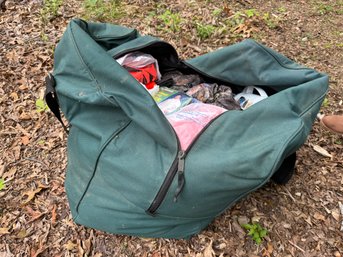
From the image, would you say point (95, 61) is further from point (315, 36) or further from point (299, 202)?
point (315, 36)

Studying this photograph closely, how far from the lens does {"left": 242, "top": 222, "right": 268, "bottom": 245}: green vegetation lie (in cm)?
165

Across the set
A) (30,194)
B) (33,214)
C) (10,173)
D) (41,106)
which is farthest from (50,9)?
(33,214)

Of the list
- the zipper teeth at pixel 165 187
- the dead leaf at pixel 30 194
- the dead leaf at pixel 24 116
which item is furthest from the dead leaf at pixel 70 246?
the dead leaf at pixel 24 116

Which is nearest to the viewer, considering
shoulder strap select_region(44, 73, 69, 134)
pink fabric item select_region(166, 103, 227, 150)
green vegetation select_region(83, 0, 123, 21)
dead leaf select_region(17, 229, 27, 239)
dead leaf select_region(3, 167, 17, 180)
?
pink fabric item select_region(166, 103, 227, 150)

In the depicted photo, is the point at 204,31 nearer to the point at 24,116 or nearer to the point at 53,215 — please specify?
the point at 24,116

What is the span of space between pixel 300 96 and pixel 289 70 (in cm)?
27

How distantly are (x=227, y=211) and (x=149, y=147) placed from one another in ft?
2.06

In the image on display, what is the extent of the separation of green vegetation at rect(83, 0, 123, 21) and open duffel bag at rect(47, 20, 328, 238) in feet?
4.80

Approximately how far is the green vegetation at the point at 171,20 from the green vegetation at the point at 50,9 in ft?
3.10

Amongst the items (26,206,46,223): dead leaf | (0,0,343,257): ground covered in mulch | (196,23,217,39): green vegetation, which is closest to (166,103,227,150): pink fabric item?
(0,0,343,257): ground covered in mulch

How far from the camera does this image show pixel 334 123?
81.1 inches

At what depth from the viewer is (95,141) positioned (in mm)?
1511

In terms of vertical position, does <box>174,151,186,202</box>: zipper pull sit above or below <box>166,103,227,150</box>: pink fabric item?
below

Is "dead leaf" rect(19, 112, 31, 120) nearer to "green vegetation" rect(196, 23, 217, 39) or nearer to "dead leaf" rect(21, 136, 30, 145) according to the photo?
"dead leaf" rect(21, 136, 30, 145)
